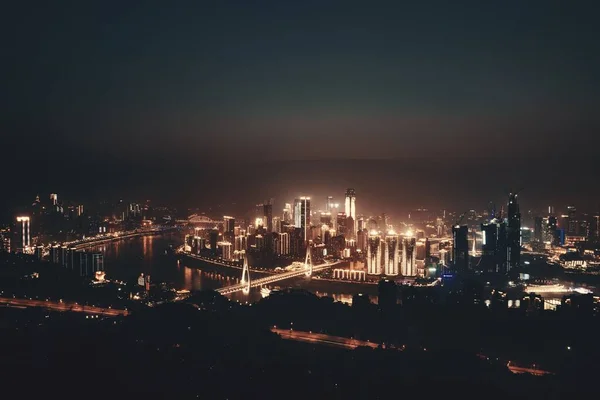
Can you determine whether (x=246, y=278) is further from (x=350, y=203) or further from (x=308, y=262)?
(x=350, y=203)

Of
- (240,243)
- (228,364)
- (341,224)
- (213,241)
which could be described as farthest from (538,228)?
(228,364)

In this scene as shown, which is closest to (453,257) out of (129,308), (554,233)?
(554,233)

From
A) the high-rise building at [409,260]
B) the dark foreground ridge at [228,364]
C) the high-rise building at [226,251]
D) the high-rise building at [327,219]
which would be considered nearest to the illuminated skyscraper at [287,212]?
the high-rise building at [327,219]

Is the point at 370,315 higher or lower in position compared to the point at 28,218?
lower

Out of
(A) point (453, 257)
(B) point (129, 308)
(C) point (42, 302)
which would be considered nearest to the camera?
(B) point (129, 308)

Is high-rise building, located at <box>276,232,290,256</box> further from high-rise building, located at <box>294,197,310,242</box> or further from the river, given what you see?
the river

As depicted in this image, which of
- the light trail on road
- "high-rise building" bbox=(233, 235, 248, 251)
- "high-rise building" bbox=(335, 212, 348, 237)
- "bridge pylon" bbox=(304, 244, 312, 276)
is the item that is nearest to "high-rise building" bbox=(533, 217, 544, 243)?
"high-rise building" bbox=(335, 212, 348, 237)

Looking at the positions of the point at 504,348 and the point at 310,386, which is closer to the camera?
the point at 310,386

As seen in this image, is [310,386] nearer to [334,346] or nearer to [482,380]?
[482,380]
